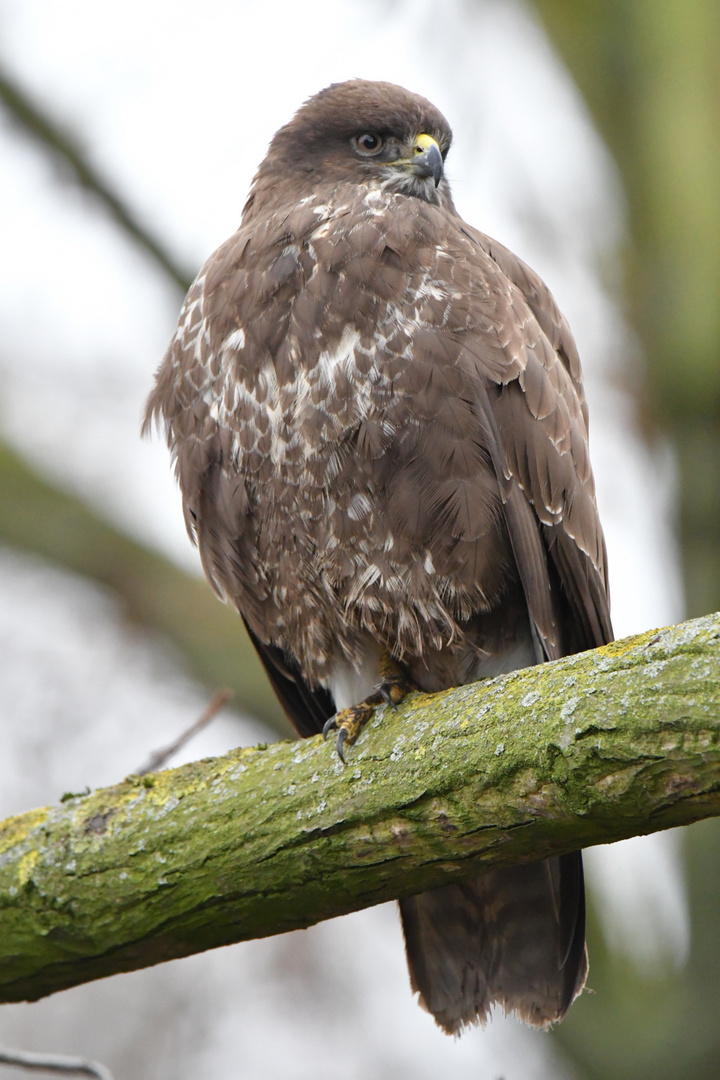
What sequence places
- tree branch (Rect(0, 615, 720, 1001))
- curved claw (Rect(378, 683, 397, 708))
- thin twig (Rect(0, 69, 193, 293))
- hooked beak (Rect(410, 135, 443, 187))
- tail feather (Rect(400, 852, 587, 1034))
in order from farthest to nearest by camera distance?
thin twig (Rect(0, 69, 193, 293))
hooked beak (Rect(410, 135, 443, 187))
tail feather (Rect(400, 852, 587, 1034))
curved claw (Rect(378, 683, 397, 708))
tree branch (Rect(0, 615, 720, 1001))

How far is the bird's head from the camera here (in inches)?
170

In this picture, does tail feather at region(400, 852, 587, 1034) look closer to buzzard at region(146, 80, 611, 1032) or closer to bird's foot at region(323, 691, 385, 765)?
buzzard at region(146, 80, 611, 1032)

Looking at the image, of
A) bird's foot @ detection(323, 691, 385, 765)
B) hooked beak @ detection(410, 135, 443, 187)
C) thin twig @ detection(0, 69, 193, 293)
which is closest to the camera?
bird's foot @ detection(323, 691, 385, 765)

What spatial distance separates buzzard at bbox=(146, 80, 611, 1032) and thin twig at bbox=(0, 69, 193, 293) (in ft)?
5.46

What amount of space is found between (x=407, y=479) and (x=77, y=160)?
9.53ft

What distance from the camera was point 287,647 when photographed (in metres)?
4.16

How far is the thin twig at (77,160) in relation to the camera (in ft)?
18.0

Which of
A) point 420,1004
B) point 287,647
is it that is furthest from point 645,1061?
point 287,647

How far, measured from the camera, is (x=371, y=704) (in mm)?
3523

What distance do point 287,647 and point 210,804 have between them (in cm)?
112

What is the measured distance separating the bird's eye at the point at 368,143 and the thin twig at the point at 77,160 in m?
1.44

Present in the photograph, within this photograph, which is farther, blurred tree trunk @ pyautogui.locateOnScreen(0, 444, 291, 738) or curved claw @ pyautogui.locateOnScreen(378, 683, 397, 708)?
blurred tree trunk @ pyautogui.locateOnScreen(0, 444, 291, 738)

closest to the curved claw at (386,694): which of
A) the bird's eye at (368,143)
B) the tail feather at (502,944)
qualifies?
the tail feather at (502,944)

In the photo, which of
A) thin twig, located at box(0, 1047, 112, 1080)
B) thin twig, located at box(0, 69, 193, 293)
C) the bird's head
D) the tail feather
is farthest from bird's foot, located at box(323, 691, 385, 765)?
thin twig, located at box(0, 69, 193, 293)
